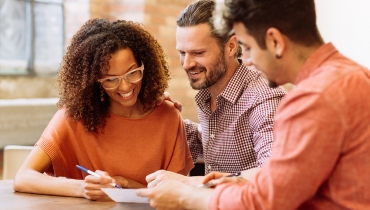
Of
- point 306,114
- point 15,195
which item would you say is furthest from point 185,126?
point 306,114

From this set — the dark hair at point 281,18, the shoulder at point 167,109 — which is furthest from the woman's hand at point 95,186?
the dark hair at point 281,18

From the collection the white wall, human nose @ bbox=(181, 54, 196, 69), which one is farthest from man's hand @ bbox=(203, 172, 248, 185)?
the white wall

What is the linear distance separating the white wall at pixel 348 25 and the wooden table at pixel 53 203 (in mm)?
2711

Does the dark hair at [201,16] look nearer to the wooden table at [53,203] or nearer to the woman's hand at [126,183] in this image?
the woman's hand at [126,183]

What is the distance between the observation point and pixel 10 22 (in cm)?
342

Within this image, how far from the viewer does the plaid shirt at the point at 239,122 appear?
2227 millimetres

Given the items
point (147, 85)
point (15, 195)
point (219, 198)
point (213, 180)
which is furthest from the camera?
point (147, 85)

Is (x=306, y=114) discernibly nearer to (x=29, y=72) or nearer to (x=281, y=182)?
(x=281, y=182)

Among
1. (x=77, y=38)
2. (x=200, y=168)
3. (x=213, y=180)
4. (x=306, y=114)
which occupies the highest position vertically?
(x=77, y=38)

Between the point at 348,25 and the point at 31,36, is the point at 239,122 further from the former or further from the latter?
the point at 348,25

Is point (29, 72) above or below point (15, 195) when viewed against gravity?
above

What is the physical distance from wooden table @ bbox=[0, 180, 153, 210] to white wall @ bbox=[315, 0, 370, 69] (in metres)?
2.71

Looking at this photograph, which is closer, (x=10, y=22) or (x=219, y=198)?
(x=219, y=198)

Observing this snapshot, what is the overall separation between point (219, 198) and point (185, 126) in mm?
1327
